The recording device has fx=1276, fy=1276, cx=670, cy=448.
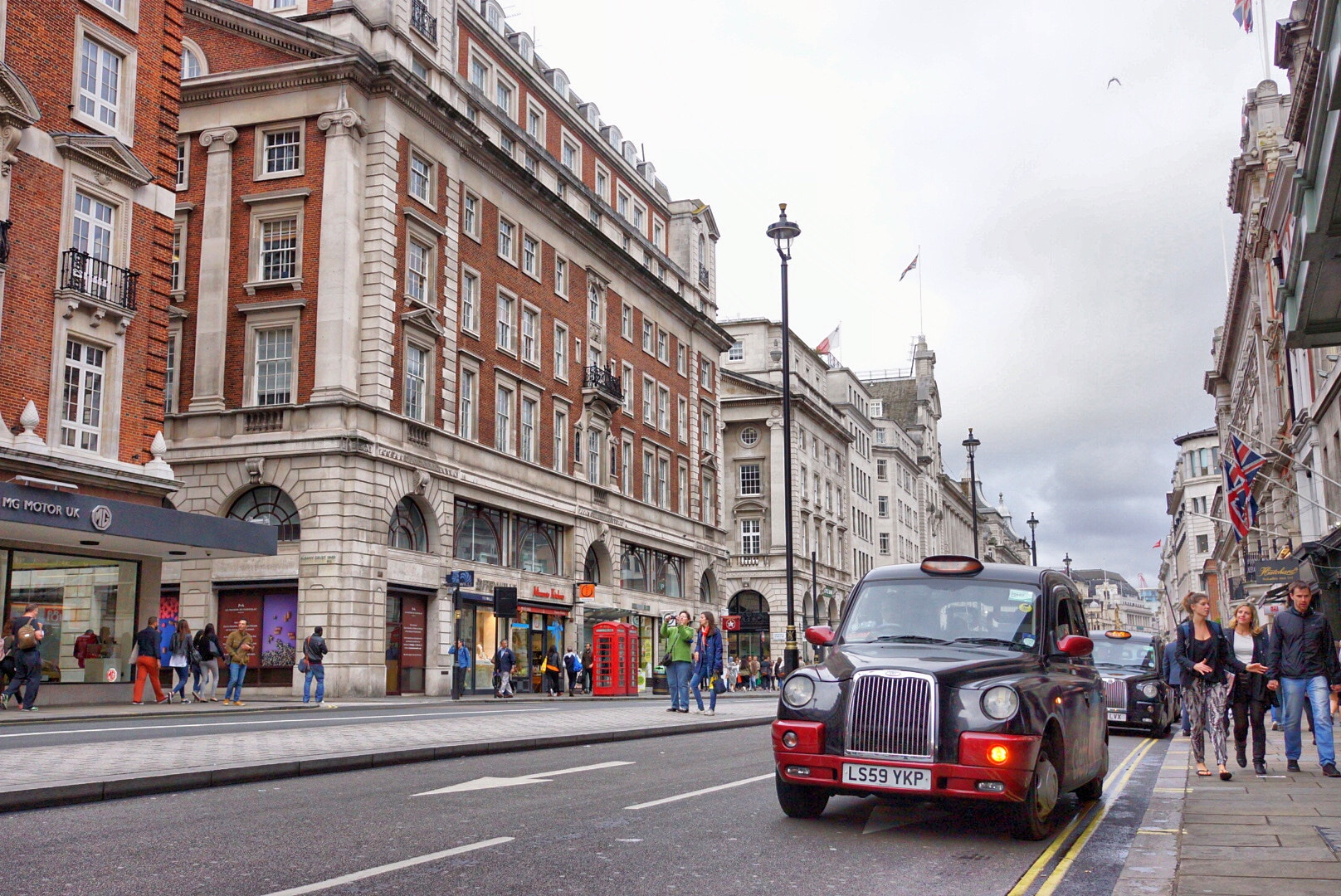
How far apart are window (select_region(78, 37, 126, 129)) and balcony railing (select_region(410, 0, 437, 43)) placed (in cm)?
1267

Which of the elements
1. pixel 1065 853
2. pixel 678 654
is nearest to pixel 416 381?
pixel 678 654

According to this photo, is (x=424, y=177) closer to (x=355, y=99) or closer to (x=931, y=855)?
(x=355, y=99)

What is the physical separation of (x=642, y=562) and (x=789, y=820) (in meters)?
44.2

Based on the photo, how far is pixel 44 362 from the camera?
24.9 meters

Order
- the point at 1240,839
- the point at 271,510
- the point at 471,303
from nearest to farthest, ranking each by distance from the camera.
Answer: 1. the point at 1240,839
2. the point at 271,510
3. the point at 471,303

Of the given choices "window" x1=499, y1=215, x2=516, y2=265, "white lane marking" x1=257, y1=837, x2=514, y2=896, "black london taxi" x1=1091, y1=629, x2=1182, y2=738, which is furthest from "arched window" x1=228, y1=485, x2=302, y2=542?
"white lane marking" x1=257, y1=837, x2=514, y2=896

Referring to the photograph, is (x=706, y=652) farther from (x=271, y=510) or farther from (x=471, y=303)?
(x=471, y=303)

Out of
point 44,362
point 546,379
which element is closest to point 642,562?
point 546,379

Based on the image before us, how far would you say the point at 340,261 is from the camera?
34688mm

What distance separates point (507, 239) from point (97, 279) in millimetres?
18425

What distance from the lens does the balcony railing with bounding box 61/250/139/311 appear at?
25.5 m

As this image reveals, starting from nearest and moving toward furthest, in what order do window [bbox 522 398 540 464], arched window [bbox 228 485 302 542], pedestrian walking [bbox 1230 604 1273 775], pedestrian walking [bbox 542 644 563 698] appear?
pedestrian walking [bbox 1230 604 1273 775]
arched window [bbox 228 485 302 542]
pedestrian walking [bbox 542 644 563 698]
window [bbox 522 398 540 464]

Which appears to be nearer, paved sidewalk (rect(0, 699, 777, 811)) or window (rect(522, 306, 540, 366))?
paved sidewalk (rect(0, 699, 777, 811))

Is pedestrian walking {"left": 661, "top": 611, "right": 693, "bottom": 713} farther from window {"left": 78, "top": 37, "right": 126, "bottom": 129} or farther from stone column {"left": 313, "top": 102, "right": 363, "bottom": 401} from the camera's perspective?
window {"left": 78, "top": 37, "right": 126, "bottom": 129}
